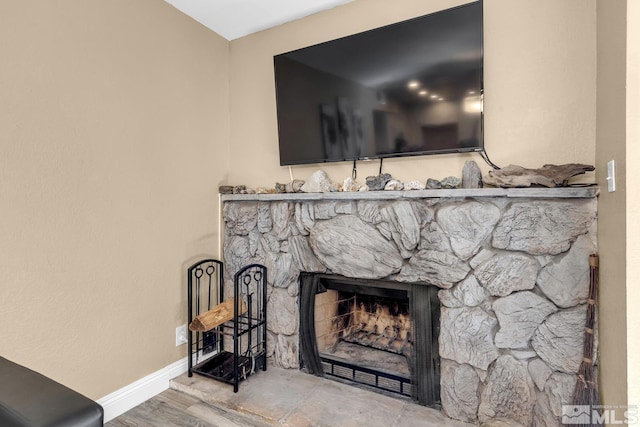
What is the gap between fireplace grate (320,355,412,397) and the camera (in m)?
1.97

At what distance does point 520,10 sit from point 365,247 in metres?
1.54

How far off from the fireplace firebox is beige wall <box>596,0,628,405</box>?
2.40 feet

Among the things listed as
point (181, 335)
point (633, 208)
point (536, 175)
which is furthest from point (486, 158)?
point (181, 335)

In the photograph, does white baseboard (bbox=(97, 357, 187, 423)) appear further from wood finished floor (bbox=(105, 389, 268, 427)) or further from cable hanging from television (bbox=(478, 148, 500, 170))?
cable hanging from television (bbox=(478, 148, 500, 170))

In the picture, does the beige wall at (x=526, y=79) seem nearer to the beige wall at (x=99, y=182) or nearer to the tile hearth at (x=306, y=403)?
the beige wall at (x=99, y=182)

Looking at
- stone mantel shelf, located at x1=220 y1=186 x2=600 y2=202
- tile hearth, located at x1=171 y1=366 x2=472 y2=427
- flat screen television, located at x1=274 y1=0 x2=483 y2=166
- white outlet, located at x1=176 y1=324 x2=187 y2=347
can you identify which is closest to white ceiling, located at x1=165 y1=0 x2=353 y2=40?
flat screen television, located at x1=274 y1=0 x2=483 y2=166

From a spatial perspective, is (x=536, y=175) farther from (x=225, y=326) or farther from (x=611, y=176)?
(x=225, y=326)

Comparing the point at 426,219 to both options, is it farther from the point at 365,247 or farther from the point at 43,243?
the point at 43,243

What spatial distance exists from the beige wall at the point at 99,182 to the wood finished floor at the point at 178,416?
0.18 m

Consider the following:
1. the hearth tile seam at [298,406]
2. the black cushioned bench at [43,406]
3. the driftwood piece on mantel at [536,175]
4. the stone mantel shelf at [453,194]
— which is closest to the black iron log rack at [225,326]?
the hearth tile seam at [298,406]

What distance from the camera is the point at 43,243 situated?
159 cm

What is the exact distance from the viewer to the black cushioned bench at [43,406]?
2.31 feet

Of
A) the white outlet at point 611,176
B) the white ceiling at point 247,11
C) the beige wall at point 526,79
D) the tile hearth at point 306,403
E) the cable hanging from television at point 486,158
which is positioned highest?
the white ceiling at point 247,11

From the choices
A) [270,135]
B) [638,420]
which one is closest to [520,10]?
[270,135]
